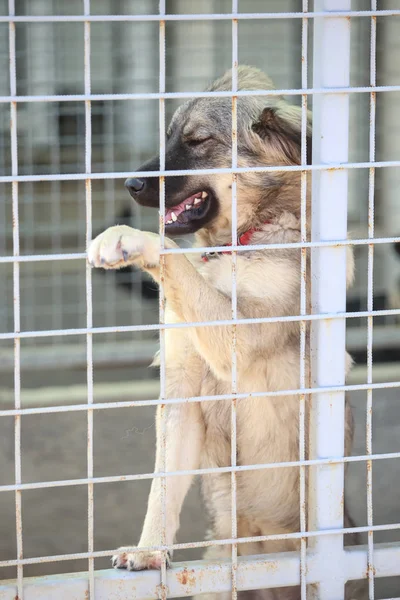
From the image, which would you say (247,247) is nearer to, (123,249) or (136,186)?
(123,249)

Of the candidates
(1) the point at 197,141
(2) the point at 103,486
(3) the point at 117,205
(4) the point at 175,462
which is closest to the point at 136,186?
(1) the point at 197,141

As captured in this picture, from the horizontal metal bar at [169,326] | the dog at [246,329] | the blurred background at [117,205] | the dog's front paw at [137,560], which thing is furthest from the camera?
the blurred background at [117,205]

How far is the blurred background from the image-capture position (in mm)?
4652

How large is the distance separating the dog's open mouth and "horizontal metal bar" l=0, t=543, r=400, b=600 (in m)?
1.06

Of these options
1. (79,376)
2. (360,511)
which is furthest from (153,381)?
(360,511)

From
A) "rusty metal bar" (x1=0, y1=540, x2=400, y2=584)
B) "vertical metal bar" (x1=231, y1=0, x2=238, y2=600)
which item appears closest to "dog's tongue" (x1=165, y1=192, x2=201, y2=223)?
"vertical metal bar" (x1=231, y1=0, x2=238, y2=600)

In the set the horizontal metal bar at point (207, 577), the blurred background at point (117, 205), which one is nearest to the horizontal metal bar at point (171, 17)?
the horizontal metal bar at point (207, 577)

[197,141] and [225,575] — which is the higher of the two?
[197,141]

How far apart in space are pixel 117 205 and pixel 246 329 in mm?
4440

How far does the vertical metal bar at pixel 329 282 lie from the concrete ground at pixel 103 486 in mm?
1057

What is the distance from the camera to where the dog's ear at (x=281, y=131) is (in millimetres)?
2602

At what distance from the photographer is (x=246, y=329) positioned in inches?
93.4

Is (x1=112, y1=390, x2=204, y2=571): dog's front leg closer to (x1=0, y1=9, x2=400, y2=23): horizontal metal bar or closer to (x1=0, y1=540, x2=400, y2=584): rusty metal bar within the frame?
(x1=0, y1=540, x2=400, y2=584): rusty metal bar

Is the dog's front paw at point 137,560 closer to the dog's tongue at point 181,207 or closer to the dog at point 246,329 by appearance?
the dog at point 246,329
